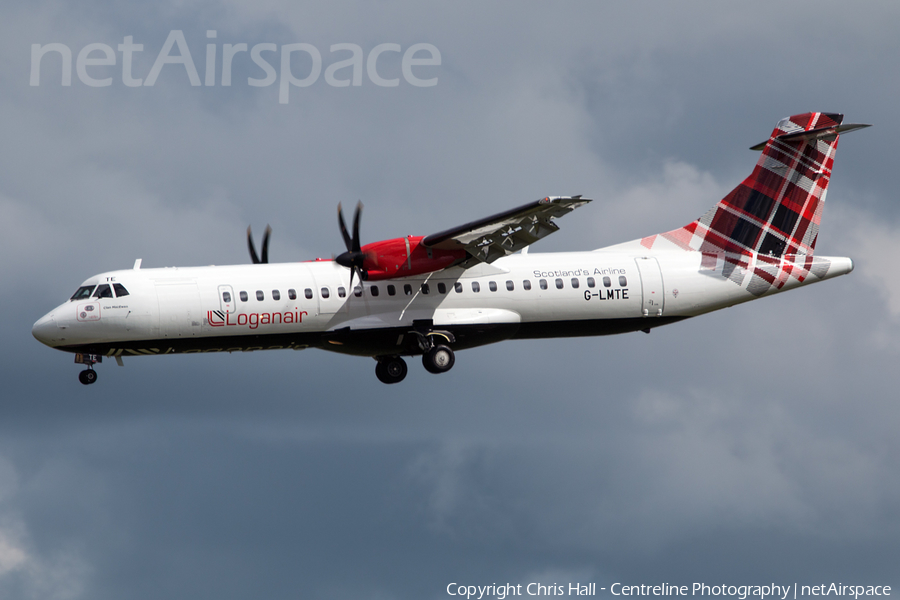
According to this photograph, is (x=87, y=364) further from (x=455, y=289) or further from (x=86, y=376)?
(x=455, y=289)

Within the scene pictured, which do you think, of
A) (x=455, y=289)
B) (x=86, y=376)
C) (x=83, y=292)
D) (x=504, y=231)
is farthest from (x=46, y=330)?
(x=504, y=231)

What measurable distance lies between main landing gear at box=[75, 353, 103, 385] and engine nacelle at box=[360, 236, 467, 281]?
908 cm

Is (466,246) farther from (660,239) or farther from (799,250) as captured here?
(799,250)

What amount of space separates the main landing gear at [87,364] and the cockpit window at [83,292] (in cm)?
181

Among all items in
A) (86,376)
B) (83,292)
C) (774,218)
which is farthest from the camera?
(774,218)

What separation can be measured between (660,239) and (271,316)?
47.4ft

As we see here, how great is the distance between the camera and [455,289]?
36.8 meters

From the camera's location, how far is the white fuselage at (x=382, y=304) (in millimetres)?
34500

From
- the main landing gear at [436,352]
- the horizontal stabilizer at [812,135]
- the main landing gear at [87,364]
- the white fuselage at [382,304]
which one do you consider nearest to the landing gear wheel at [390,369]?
the white fuselage at [382,304]

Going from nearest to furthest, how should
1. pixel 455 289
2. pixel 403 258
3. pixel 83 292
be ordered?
→ 1. pixel 83 292
2. pixel 403 258
3. pixel 455 289

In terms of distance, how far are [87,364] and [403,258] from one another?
10.6 metres

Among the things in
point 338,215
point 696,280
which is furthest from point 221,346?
point 696,280

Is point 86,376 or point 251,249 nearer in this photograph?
point 86,376

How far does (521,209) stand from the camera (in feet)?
109
